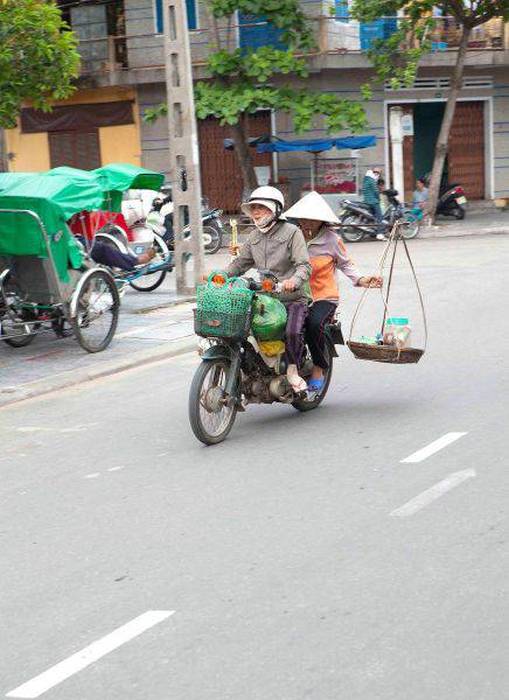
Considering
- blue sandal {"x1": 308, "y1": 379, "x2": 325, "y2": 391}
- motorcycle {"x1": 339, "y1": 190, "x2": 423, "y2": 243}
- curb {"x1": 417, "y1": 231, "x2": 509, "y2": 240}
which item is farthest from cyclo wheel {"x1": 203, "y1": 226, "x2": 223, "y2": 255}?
blue sandal {"x1": 308, "y1": 379, "x2": 325, "y2": 391}

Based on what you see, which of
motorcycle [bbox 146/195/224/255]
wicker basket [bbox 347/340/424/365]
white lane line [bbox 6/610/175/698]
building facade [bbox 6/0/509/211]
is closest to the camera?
white lane line [bbox 6/610/175/698]

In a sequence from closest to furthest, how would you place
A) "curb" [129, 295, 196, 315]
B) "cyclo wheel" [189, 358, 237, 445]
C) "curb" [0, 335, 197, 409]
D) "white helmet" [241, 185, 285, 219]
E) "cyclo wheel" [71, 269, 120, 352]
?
"cyclo wheel" [189, 358, 237, 445], "white helmet" [241, 185, 285, 219], "curb" [0, 335, 197, 409], "cyclo wheel" [71, 269, 120, 352], "curb" [129, 295, 196, 315]

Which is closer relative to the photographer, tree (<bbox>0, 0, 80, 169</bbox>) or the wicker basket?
the wicker basket

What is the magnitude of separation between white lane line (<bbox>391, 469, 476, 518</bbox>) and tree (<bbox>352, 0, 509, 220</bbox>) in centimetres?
1955

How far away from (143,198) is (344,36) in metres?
11.6

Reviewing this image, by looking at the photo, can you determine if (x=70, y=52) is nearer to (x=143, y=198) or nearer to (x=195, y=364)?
(x=195, y=364)

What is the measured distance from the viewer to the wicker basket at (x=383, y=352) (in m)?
8.45

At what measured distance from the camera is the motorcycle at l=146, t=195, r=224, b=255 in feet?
61.9

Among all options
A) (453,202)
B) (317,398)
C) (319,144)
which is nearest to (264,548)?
(317,398)

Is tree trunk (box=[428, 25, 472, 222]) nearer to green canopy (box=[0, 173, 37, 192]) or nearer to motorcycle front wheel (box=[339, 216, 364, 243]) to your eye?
motorcycle front wheel (box=[339, 216, 364, 243])

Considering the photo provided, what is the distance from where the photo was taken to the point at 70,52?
12656mm

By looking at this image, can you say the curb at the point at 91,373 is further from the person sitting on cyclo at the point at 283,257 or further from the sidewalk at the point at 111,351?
the person sitting on cyclo at the point at 283,257

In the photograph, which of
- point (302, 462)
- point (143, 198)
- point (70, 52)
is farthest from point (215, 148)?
point (302, 462)

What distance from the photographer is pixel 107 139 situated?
102ft
